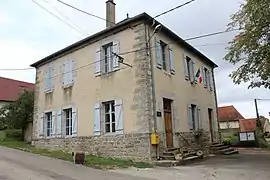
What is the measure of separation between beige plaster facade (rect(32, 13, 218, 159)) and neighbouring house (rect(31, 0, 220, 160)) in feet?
0.12

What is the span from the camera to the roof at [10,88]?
3283 centimetres

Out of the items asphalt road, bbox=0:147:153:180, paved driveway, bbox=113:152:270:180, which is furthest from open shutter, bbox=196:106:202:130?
asphalt road, bbox=0:147:153:180

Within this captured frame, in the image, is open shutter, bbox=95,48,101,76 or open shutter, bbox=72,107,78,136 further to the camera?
open shutter, bbox=72,107,78,136

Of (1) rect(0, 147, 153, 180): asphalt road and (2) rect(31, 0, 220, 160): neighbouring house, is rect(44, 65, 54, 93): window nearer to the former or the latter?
(2) rect(31, 0, 220, 160): neighbouring house

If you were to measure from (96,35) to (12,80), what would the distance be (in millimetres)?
25800

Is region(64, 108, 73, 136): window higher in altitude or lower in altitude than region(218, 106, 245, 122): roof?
lower

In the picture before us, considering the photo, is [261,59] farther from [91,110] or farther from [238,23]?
[91,110]

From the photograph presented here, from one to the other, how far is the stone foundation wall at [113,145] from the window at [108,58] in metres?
3.25

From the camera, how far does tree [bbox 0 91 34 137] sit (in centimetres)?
2125

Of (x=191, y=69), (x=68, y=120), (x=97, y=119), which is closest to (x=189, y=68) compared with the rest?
(x=191, y=69)

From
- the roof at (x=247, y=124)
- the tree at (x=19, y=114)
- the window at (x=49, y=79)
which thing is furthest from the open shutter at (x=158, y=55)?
the roof at (x=247, y=124)

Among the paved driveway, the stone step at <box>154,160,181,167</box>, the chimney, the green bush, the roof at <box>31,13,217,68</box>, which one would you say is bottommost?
the paved driveway

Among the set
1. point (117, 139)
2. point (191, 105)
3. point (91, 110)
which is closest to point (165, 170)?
point (117, 139)

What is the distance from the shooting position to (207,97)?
18312 mm
